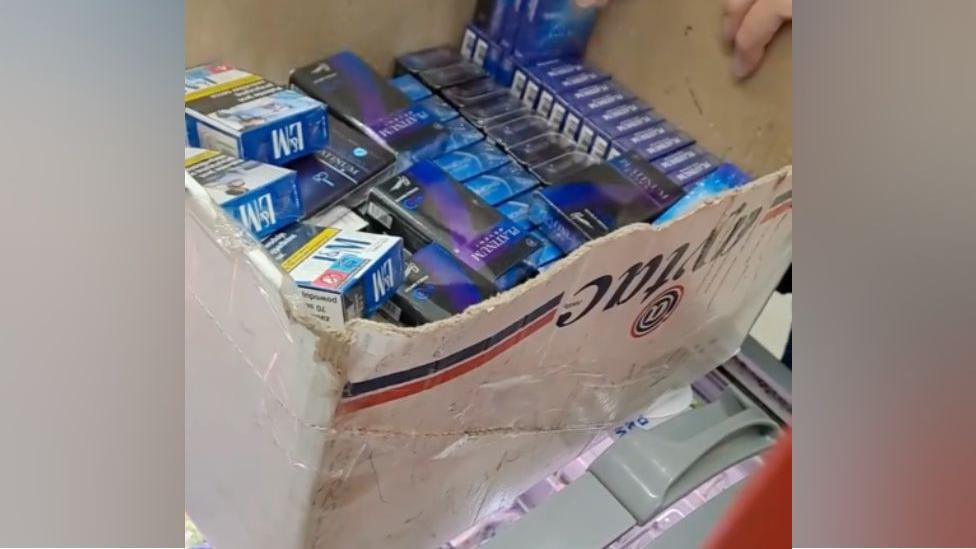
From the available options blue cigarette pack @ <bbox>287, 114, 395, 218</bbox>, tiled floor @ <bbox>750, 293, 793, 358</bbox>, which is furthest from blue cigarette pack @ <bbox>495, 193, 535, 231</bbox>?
tiled floor @ <bbox>750, 293, 793, 358</bbox>

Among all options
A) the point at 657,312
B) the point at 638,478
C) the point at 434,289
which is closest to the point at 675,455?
the point at 638,478

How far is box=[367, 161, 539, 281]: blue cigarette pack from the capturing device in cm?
84

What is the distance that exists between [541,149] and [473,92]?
0.11 meters

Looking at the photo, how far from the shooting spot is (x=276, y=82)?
3.21 ft

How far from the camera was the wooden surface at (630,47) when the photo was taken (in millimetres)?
933

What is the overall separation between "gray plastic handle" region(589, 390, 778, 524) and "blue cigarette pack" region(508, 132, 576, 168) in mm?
318

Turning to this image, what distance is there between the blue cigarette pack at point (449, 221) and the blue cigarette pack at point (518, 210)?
0.04 meters

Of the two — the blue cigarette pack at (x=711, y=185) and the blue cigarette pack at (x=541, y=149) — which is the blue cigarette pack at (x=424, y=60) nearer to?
the blue cigarette pack at (x=541, y=149)

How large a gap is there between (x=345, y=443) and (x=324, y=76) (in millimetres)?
497

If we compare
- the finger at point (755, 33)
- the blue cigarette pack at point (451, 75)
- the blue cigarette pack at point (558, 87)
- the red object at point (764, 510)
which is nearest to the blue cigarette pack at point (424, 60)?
the blue cigarette pack at point (451, 75)

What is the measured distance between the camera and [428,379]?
0.57 metres

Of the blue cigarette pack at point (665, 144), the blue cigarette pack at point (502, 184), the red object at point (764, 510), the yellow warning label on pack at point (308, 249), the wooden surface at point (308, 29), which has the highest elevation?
the red object at point (764, 510)

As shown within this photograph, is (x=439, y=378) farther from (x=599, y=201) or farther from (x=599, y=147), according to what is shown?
(x=599, y=147)
